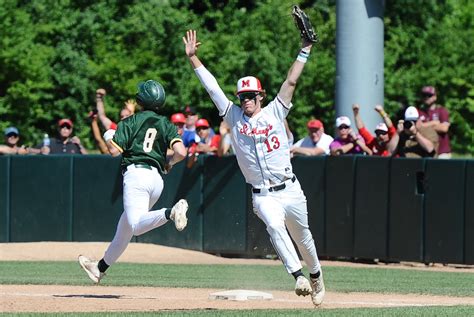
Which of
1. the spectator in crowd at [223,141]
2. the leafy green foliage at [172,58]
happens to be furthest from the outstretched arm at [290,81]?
the leafy green foliage at [172,58]

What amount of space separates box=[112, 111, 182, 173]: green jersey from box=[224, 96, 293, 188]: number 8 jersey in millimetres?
881

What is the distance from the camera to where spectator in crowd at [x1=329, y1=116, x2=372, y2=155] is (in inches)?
730

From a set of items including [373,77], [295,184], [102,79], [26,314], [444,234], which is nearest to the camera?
[26,314]

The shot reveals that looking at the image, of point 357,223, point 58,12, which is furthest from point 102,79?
point 357,223

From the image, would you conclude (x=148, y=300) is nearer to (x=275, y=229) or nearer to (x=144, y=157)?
(x=144, y=157)

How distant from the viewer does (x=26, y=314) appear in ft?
35.2

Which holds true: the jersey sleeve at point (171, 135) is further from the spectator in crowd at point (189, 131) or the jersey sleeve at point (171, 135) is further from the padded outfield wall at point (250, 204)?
the spectator in crowd at point (189, 131)

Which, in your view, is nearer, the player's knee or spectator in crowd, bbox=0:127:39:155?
the player's knee

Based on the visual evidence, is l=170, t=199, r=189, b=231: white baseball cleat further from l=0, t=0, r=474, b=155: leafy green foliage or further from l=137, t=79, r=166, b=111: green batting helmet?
l=0, t=0, r=474, b=155: leafy green foliage

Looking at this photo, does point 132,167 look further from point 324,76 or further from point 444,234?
point 324,76

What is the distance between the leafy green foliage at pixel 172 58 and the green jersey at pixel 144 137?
12.4 meters

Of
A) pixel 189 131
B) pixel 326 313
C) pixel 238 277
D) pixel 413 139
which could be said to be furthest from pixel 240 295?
pixel 189 131

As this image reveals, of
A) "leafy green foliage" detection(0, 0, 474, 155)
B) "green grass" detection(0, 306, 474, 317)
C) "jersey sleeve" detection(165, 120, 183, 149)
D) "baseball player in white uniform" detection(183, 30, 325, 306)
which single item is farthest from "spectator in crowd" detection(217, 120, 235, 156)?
"green grass" detection(0, 306, 474, 317)

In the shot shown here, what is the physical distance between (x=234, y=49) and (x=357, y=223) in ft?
29.5
